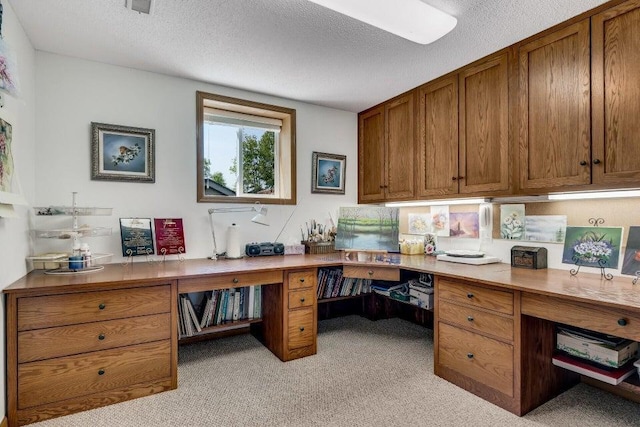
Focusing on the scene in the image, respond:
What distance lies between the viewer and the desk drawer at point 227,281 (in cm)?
221

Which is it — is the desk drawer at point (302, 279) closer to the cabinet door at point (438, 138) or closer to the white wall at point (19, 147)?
the cabinet door at point (438, 138)

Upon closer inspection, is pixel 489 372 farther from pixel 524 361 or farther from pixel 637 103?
pixel 637 103

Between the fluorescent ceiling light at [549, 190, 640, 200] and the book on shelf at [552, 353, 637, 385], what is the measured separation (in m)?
A: 0.97

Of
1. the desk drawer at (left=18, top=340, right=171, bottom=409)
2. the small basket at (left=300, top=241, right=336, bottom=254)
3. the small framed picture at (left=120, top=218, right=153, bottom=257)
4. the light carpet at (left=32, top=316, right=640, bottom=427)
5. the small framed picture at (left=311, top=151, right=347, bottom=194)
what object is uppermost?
the small framed picture at (left=311, top=151, right=347, bottom=194)

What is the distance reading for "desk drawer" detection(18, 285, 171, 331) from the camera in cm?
179

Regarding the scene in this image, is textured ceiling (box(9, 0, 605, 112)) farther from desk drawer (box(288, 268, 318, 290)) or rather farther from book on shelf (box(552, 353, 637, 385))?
book on shelf (box(552, 353, 637, 385))

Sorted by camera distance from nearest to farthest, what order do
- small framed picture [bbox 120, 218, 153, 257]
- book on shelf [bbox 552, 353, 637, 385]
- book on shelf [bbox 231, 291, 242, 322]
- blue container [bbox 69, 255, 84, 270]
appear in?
book on shelf [bbox 552, 353, 637, 385], blue container [bbox 69, 255, 84, 270], small framed picture [bbox 120, 218, 153, 257], book on shelf [bbox 231, 291, 242, 322]

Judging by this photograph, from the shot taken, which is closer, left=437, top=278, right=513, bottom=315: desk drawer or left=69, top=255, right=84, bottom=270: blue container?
left=437, top=278, right=513, bottom=315: desk drawer

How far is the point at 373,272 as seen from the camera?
2766 mm

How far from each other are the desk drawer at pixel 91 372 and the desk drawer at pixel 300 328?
0.87 m

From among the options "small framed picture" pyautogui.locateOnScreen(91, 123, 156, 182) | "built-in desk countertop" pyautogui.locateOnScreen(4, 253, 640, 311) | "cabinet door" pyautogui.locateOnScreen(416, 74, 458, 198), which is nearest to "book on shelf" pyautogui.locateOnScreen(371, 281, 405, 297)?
"built-in desk countertop" pyautogui.locateOnScreen(4, 253, 640, 311)

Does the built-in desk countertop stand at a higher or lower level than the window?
lower

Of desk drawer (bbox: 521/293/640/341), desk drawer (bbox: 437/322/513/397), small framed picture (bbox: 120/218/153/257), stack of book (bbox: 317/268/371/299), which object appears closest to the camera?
desk drawer (bbox: 521/293/640/341)

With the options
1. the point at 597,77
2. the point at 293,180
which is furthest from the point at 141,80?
the point at 597,77
